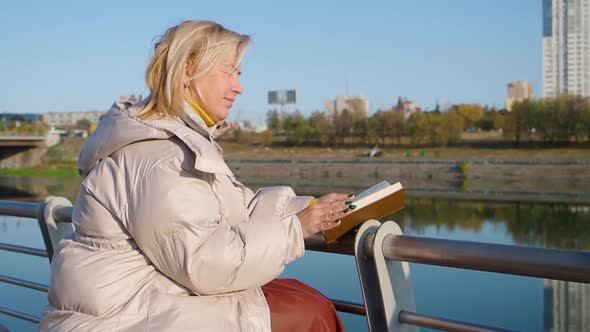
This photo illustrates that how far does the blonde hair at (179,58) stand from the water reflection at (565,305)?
2.50 meters

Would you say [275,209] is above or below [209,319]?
above

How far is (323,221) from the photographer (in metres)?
1.48

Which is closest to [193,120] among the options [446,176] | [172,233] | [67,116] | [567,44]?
[172,233]

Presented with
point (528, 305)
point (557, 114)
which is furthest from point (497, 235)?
point (557, 114)

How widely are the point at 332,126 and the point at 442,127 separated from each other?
349 inches

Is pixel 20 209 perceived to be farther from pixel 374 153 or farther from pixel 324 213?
pixel 374 153

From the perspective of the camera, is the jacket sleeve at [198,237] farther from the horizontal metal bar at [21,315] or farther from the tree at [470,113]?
the tree at [470,113]

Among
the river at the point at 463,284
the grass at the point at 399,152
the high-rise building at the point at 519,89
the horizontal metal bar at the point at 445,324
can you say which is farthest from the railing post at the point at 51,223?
the high-rise building at the point at 519,89

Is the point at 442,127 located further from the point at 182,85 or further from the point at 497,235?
the point at 182,85

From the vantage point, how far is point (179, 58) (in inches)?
55.7

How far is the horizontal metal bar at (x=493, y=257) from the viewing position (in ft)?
4.06

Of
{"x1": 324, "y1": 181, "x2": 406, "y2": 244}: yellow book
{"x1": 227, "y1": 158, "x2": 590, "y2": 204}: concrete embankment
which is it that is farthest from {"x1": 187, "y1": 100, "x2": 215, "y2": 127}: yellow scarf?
{"x1": 227, "y1": 158, "x2": 590, "y2": 204}: concrete embankment

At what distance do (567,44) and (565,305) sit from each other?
82.8 metres

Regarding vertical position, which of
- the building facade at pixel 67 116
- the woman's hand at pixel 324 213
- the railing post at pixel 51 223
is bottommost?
the railing post at pixel 51 223
